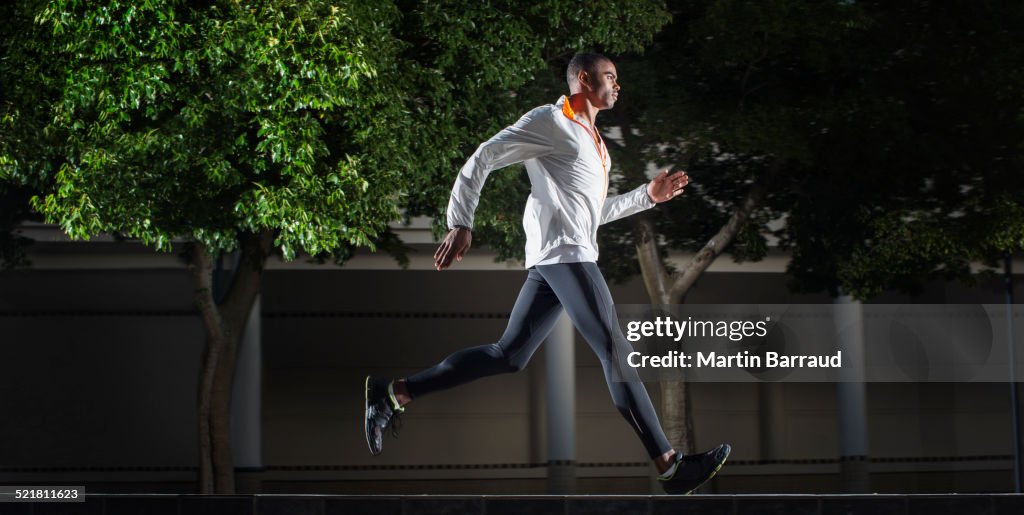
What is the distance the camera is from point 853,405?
18.4 meters

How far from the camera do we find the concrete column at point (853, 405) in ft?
55.9

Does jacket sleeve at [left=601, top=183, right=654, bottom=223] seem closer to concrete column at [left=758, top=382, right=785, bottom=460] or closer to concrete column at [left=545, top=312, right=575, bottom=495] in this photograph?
concrete column at [left=545, top=312, right=575, bottom=495]

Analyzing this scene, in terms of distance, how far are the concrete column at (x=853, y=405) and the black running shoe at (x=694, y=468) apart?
10.8 m

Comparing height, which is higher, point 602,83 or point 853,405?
point 602,83

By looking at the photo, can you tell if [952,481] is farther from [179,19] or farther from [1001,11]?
[179,19]

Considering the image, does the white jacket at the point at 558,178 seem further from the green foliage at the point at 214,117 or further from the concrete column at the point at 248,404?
the concrete column at the point at 248,404

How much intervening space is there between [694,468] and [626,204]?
1493 mm

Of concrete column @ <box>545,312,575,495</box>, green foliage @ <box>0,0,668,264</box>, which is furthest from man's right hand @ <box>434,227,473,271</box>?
concrete column @ <box>545,312,575,495</box>

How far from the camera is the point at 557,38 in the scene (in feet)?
36.6

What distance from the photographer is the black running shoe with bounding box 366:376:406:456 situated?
678 centimetres

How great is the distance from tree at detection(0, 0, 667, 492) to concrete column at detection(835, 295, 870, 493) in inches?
295

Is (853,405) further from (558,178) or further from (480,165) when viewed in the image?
(480,165)

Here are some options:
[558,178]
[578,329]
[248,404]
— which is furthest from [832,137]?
[248,404]

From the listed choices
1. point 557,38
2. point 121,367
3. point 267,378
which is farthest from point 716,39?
point 121,367
